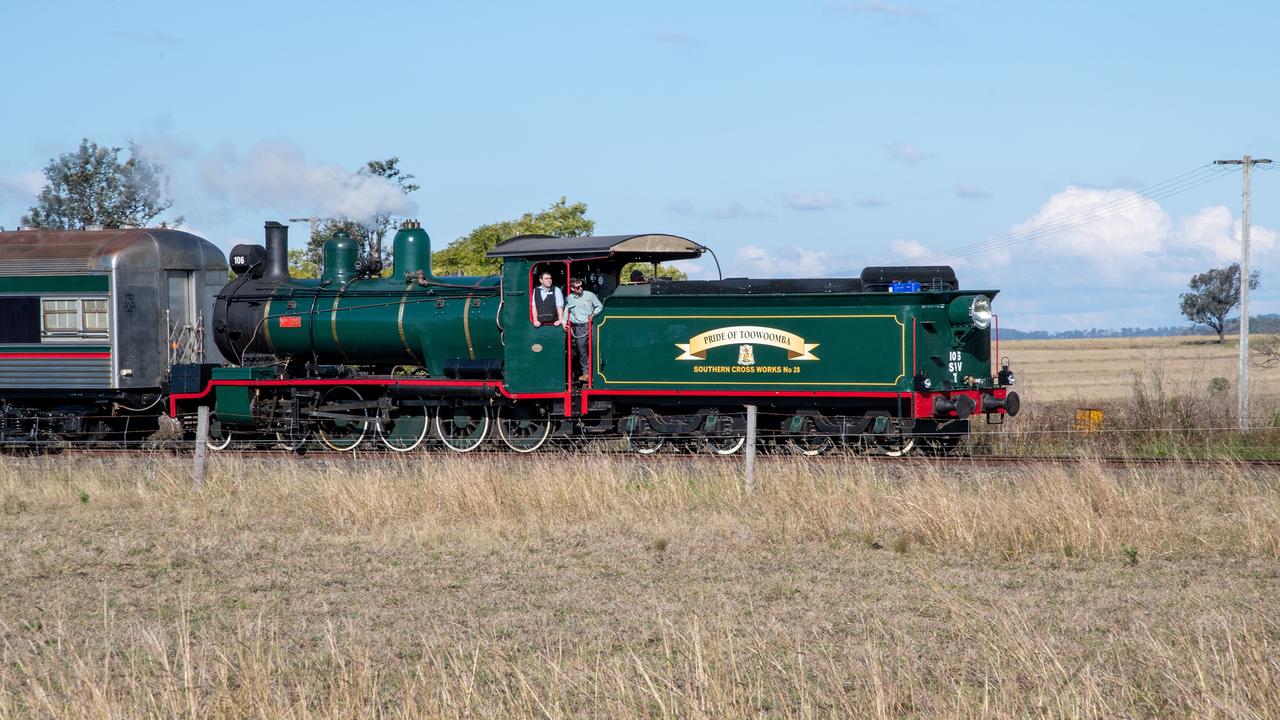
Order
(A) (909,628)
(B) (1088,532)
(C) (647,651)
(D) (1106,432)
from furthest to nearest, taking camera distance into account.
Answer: (D) (1106,432) → (B) (1088,532) → (A) (909,628) → (C) (647,651)

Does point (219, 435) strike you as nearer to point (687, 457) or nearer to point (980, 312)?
point (687, 457)

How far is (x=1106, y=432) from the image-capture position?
1775 centimetres

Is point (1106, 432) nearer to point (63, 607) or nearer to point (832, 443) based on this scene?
point (832, 443)

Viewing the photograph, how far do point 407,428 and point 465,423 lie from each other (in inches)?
35.8

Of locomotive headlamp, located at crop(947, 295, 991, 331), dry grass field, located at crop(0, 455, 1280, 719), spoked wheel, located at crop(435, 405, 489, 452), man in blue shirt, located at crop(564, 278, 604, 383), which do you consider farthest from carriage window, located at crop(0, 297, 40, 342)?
locomotive headlamp, located at crop(947, 295, 991, 331)

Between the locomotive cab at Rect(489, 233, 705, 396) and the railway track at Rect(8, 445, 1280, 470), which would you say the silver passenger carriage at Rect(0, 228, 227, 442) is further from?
the locomotive cab at Rect(489, 233, 705, 396)

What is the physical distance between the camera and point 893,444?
16.4m

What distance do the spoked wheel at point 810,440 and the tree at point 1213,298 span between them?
82.5 meters

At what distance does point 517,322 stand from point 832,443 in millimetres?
4404

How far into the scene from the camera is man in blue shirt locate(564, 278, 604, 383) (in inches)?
658

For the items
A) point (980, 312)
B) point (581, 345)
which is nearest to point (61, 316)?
point (581, 345)

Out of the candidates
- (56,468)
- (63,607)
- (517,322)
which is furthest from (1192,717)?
(56,468)

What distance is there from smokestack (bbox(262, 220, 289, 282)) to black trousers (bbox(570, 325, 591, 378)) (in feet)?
16.0

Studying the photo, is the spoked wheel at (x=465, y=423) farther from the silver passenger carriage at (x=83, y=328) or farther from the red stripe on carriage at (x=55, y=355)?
the red stripe on carriage at (x=55, y=355)
